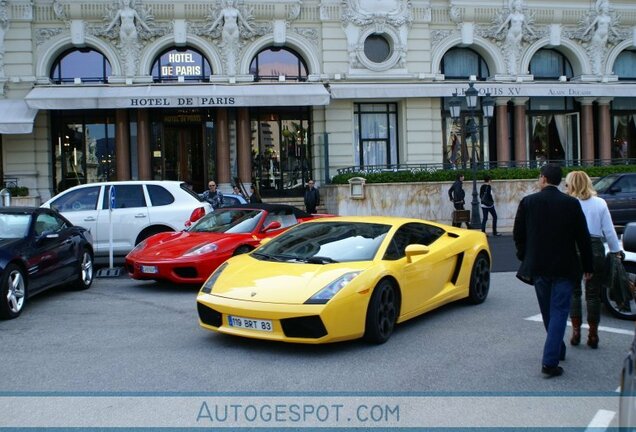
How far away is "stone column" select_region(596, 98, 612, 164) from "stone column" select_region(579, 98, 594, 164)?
0.44 meters

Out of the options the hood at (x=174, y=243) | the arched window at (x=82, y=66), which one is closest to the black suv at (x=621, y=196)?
the hood at (x=174, y=243)

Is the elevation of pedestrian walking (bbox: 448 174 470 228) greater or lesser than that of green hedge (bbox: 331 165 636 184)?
lesser

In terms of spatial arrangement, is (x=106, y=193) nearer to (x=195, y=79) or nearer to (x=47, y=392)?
(x=47, y=392)

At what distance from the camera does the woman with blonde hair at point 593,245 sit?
6457 millimetres

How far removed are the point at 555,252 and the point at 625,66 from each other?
26.4 meters

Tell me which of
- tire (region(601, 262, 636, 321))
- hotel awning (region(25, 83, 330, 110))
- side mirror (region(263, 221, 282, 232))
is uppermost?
hotel awning (region(25, 83, 330, 110))

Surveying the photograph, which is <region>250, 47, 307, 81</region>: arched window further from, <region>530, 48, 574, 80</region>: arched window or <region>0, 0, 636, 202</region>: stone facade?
<region>530, 48, 574, 80</region>: arched window

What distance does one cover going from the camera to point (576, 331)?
6.55 meters

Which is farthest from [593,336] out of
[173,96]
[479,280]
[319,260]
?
[173,96]

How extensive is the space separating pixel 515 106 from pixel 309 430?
986 inches

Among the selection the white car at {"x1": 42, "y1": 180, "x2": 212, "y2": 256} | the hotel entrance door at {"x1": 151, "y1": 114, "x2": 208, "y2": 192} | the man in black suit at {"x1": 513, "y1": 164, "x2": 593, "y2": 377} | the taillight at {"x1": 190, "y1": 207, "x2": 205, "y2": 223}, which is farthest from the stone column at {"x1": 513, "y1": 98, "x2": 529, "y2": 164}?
the man in black suit at {"x1": 513, "y1": 164, "x2": 593, "y2": 377}

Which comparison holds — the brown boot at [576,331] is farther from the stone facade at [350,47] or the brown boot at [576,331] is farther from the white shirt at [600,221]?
the stone facade at [350,47]

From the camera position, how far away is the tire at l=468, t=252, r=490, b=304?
8.70 meters

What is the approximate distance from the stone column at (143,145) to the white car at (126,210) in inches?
439
